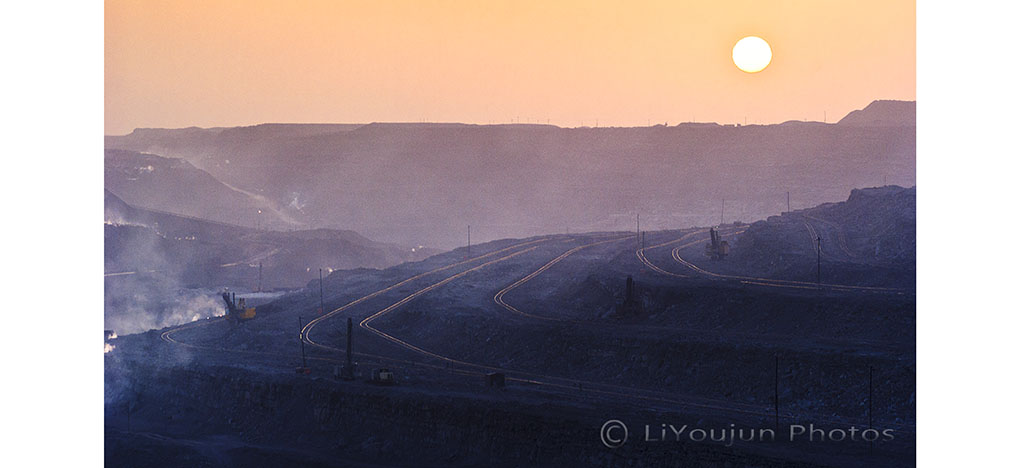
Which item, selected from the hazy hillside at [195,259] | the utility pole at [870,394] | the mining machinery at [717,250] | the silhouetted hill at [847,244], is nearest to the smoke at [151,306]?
the hazy hillside at [195,259]

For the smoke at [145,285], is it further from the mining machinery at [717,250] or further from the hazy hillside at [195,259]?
the mining machinery at [717,250]

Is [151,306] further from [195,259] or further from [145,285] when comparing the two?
[195,259]

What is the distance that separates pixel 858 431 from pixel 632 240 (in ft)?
227

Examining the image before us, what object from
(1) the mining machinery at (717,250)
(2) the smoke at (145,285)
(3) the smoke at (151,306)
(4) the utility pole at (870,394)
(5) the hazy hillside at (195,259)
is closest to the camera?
(4) the utility pole at (870,394)

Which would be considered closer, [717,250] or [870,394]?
[870,394]

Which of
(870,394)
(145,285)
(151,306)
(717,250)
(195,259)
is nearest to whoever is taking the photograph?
(870,394)

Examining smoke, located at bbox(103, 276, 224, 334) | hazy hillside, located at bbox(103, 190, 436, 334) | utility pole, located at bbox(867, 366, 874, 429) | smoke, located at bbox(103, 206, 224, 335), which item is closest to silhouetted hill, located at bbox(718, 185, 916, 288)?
utility pole, located at bbox(867, 366, 874, 429)

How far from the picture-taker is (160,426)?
76.2 m

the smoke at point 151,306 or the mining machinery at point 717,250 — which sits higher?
the mining machinery at point 717,250

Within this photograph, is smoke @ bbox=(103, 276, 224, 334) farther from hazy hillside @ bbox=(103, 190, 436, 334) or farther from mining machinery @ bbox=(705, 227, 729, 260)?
mining machinery @ bbox=(705, 227, 729, 260)

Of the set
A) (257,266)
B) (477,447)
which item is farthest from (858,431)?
(257,266)

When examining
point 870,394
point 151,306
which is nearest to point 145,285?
point 151,306

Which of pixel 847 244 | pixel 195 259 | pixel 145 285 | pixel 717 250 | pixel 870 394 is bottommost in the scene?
pixel 870 394
